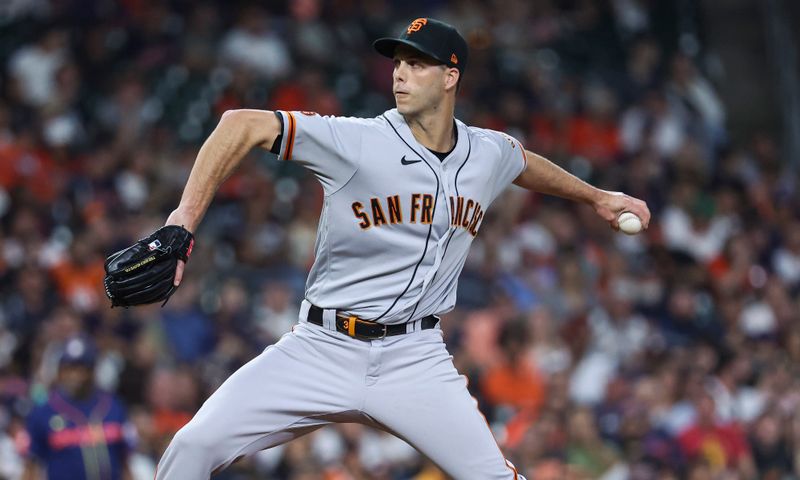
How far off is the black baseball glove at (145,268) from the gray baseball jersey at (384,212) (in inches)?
20.8

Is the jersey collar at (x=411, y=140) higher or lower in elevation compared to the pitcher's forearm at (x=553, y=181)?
higher

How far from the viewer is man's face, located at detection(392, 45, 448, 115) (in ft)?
15.0

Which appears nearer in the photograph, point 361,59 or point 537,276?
point 537,276

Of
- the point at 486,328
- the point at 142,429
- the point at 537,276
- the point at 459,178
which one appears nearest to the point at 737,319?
the point at 537,276

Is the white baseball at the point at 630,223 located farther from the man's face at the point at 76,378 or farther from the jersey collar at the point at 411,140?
the man's face at the point at 76,378

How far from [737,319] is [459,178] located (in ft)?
22.8

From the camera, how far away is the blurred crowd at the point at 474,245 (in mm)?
8469

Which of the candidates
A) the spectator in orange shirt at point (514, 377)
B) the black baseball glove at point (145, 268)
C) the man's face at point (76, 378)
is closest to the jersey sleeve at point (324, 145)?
the black baseball glove at point (145, 268)

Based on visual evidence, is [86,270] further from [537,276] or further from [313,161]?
[313,161]

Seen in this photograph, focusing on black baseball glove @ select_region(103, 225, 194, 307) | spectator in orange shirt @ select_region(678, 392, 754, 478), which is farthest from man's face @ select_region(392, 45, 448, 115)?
spectator in orange shirt @ select_region(678, 392, 754, 478)

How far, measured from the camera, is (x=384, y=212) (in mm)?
4457

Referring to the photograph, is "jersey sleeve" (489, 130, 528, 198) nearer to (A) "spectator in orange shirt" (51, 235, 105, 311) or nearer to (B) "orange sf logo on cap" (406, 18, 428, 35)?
(B) "orange sf logo on cap" (406, 18, 428, 35)

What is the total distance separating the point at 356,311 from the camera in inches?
177

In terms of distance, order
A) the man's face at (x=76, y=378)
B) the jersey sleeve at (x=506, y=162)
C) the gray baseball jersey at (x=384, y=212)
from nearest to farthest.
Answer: the gray baseball jersey at (x=384, y=212) → the jersey sleeve at (x=506, y=162) → the man's face at (x=76, y=378)
